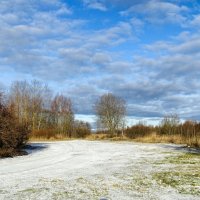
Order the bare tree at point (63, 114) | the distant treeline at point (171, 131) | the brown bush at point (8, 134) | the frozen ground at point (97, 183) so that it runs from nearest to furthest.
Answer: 1. the frozen ground at point (97, 183)
2. the brown bush at point (8, 134)
3. the distant treeline at point (171, 131)
4. the bare tree at point (63, 114)

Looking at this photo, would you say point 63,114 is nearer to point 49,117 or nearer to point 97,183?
point 49,117

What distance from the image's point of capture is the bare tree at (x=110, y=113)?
218ft

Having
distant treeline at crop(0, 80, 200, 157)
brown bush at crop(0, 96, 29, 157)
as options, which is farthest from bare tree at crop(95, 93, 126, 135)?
brown bush at crop(0, 96, 29, 157)

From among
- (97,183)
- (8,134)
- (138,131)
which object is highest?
A: (138,131)

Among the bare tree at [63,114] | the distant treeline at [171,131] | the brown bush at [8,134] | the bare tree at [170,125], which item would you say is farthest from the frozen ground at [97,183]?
the bare tree at [63,114]

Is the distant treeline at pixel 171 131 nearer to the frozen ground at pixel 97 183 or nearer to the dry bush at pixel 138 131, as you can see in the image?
the dry bush at pixel 138 131

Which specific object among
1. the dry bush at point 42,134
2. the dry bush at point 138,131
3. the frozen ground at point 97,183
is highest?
the dry bush at point 138,131

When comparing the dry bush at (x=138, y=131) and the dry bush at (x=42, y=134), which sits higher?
the dry bush at (x=138, y=131)

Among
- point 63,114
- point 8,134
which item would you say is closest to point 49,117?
point 63,114

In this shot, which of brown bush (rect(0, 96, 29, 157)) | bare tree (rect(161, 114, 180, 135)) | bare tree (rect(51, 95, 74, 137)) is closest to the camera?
brown bush (rect(0, 96, 29, 157))

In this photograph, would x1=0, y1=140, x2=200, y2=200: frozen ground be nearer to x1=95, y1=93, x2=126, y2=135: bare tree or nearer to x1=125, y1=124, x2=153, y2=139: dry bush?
x1=125, y1=124, x2=153, y2=139: dry bush

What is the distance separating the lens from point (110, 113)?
6806cm

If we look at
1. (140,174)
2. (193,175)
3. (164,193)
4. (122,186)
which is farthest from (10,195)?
(193,175)

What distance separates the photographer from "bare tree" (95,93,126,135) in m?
66.5
